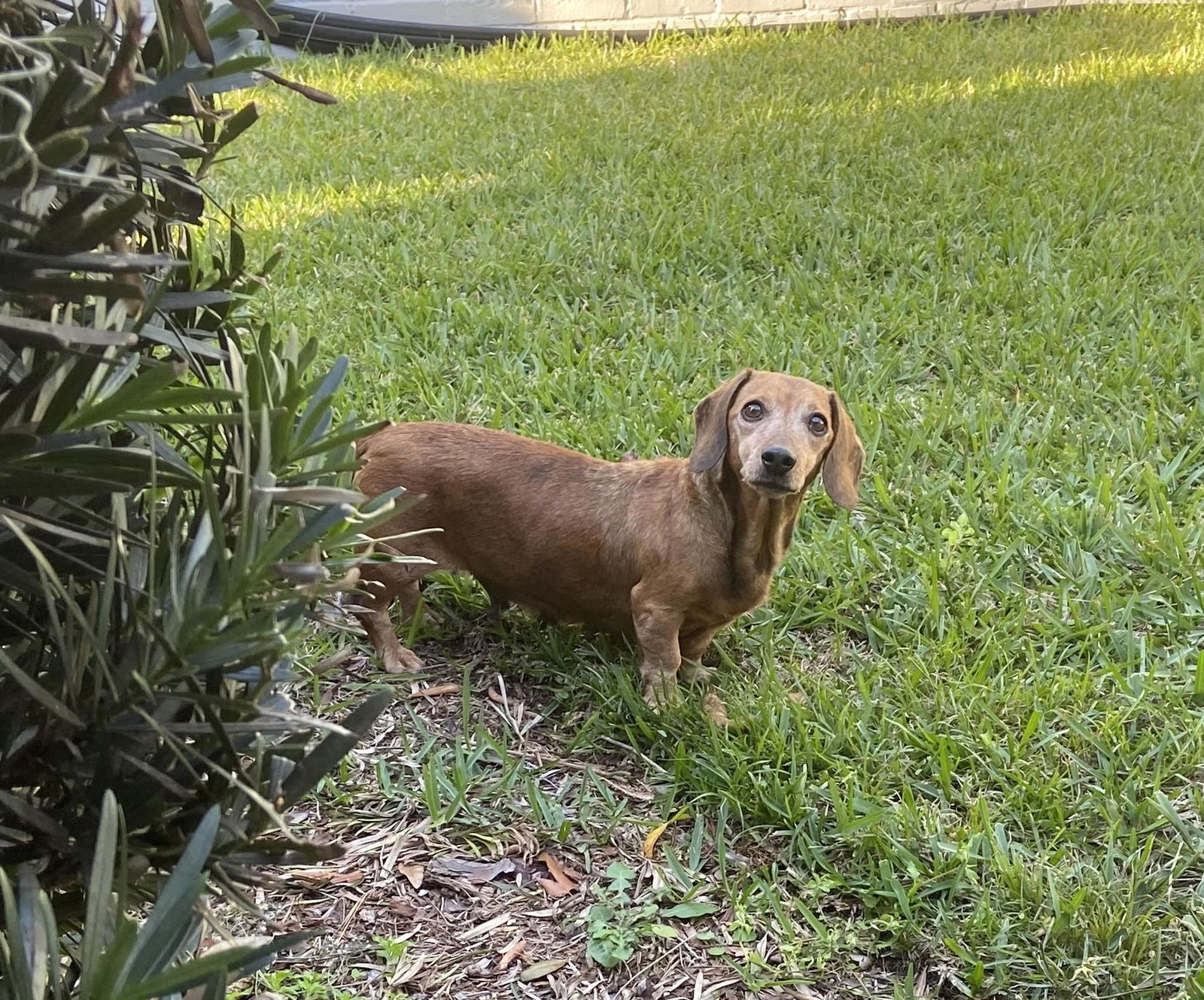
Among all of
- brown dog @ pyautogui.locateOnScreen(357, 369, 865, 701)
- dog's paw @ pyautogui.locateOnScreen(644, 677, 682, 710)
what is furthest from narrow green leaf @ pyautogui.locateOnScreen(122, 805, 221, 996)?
dog's paw @ pyautogui.locateOnScreen(644, 677, 682, 710)

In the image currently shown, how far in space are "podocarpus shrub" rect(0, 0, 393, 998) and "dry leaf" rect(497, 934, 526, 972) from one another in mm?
1086

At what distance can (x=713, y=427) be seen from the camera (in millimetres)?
2779

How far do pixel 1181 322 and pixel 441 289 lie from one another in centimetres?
303

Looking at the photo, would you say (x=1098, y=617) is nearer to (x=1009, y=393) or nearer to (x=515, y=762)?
(x=1009, y=393)

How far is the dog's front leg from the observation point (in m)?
2.82

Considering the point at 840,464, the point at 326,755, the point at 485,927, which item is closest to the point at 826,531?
the point at 840,464

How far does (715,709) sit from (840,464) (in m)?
0.71

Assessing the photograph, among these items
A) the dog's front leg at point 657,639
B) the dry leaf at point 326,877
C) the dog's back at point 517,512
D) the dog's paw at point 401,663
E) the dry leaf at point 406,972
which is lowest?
the dry leaf at point 326,877

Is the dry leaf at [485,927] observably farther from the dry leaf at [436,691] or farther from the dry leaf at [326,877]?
the dry leaf at [436,691]

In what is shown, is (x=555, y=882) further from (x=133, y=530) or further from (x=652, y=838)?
(x=133, y=530)

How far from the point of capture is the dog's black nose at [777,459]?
99.8 inches

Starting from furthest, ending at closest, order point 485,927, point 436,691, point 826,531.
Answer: point 826,531 < point 436,691 < point 485,927

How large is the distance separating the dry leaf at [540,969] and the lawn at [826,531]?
1 cm

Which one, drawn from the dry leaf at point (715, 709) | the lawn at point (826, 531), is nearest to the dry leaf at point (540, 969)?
the lawn at point (826, 531)
